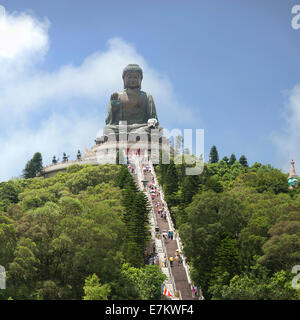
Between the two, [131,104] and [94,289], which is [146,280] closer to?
[94,289]

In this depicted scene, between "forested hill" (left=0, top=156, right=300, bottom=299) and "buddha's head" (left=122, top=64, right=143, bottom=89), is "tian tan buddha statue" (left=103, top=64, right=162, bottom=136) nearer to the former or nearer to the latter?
"buddha's head" (left=122, top=64, right=143, bottom=89)

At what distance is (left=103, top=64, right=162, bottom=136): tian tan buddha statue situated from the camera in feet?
171

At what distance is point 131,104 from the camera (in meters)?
52.7

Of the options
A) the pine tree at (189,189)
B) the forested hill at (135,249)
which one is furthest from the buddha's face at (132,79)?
the forested hill at (135,249)

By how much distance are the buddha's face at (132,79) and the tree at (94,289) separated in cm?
3317

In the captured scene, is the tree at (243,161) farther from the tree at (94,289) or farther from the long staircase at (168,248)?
the tree at (94,289)

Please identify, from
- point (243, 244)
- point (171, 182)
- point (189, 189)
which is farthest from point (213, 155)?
point (243, 244)

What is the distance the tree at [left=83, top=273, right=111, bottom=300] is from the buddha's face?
3317 centimetres

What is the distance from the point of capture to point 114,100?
51.8m

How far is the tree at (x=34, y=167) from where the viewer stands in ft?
160
